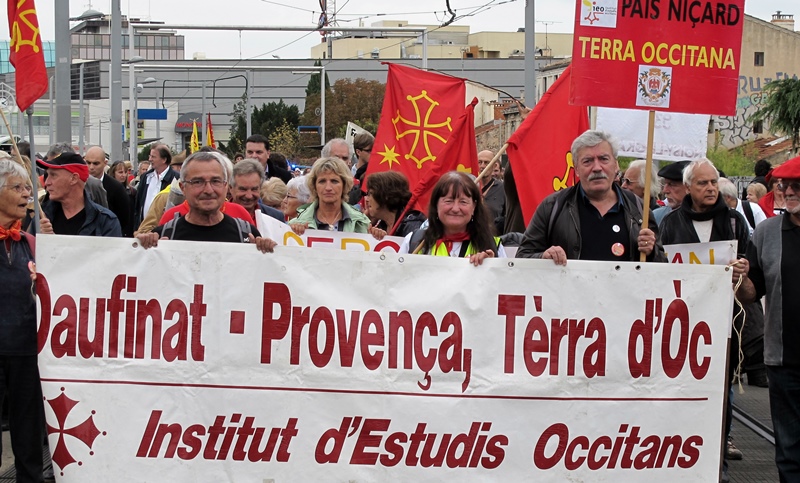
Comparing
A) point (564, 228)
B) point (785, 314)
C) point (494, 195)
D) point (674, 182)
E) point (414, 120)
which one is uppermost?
point (414, 120)

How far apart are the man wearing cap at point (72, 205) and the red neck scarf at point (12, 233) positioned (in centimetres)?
95

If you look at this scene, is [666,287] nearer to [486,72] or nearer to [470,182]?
[470,182]

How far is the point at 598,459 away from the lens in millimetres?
5164

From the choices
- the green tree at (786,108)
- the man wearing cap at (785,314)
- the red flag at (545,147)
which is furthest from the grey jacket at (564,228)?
the green tree at (786,108)

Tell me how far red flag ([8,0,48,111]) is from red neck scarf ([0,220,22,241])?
81 cm

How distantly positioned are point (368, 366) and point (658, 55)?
215 centimetres

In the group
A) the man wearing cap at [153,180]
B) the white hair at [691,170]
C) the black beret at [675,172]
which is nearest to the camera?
the white hair at [691,170]

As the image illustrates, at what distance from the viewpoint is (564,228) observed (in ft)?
18.3

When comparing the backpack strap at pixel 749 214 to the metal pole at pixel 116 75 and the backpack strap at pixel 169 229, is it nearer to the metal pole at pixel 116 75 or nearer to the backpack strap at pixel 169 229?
the backpack strap at pixel 169 229

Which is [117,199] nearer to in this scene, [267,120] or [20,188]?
[20,188]

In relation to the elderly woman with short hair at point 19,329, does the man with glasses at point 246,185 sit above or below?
above

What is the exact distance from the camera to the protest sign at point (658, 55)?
18.1 ft

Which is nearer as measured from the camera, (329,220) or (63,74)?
(329,220)

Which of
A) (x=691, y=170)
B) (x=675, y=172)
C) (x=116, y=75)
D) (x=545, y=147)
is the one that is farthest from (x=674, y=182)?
(x=116, y=75)
